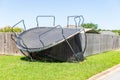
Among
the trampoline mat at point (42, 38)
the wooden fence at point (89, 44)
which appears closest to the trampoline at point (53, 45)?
the trampoline mat at point (42, 38)

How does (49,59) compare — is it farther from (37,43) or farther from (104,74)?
(104,74)

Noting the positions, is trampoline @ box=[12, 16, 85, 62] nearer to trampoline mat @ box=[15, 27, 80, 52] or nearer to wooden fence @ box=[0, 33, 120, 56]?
trampoline mat @ box=[15, 27, 80, 52]

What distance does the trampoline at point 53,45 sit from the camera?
1619 centimetres

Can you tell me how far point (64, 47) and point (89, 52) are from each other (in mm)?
5216

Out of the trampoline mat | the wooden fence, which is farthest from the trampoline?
the wooden fence

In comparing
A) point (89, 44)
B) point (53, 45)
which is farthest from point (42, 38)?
point (89, 44)

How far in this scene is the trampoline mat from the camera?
16056 mm

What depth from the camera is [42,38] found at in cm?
1722

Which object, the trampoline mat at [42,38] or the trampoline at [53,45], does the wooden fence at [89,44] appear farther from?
the trampoline at [53,45]

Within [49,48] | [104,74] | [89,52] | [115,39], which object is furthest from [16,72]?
[115,39]

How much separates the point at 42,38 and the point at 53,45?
5.36ft

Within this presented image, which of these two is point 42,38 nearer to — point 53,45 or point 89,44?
point 53,45

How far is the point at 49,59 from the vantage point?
16.9m

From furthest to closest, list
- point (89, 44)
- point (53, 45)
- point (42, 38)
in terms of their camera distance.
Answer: point (89, 44), point (42, 38), point (53, 45)
